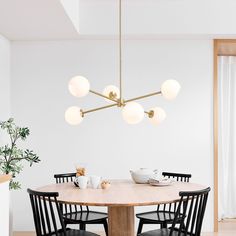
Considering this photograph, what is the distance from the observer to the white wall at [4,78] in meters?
5.17

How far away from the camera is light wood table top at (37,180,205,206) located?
3.13 metres

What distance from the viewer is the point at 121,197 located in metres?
3.31

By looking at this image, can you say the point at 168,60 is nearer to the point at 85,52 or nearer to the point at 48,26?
the point at 85,52

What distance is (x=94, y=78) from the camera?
18.1 ft

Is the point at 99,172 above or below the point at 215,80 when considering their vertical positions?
below

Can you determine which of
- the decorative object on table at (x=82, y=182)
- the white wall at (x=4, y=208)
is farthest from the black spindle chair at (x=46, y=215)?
the white wall at (x=4, y=208)

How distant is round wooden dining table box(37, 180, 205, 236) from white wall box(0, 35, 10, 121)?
1643mm

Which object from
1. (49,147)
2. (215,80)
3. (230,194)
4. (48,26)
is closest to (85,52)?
(48,26)

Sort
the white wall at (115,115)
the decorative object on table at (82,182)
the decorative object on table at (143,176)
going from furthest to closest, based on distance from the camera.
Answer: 1. the white wall at (115,115)
2. the decorative object on table at (143,176)
3. the decorative object on table at (82,182)

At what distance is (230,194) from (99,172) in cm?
199

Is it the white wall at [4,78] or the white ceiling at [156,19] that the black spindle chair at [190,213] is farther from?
the white wall at [4,78]

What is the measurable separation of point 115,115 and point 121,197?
231 centimetres

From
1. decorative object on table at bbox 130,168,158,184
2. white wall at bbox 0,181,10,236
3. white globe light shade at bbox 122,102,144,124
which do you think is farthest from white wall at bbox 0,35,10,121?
white wall at bbox 0,181,10,236

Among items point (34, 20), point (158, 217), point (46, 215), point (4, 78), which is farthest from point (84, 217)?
point (4, 78)
